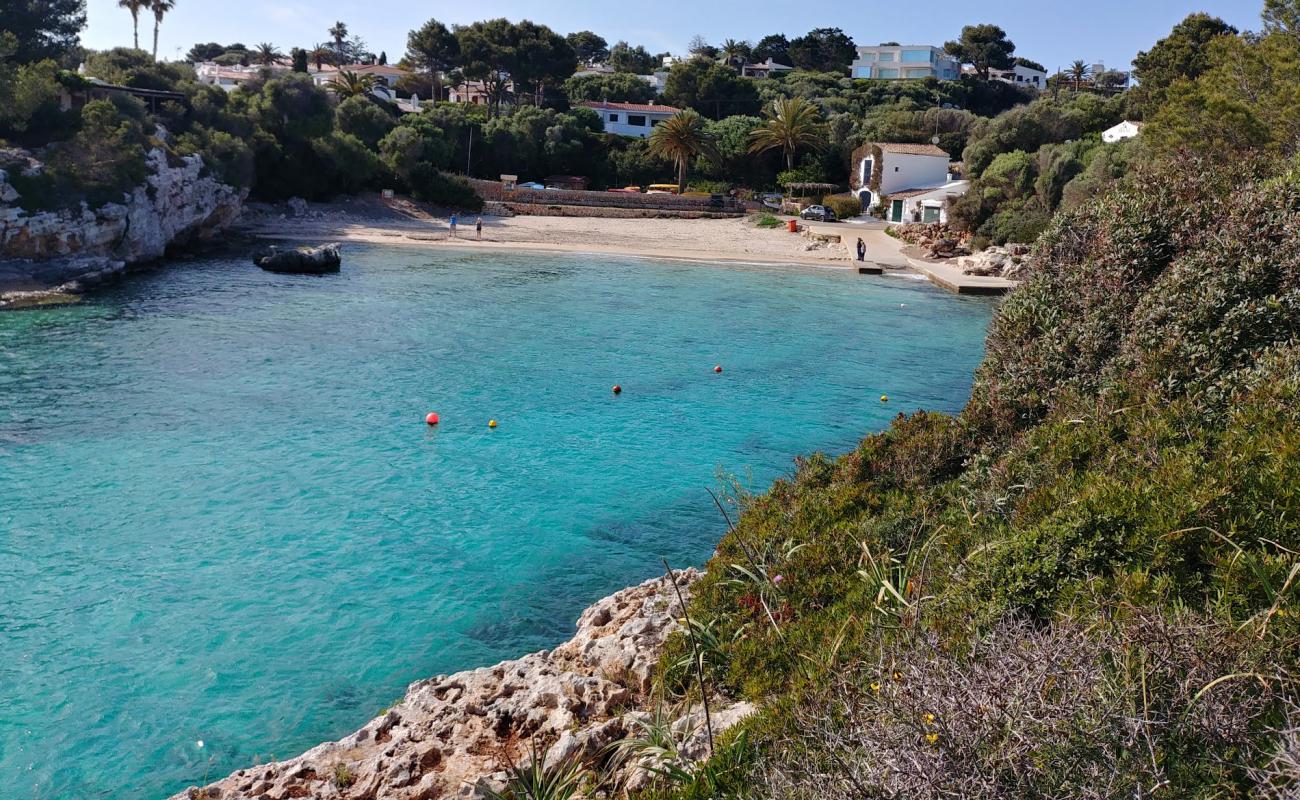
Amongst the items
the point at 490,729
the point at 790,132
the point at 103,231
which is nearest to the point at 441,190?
the point at 790,132

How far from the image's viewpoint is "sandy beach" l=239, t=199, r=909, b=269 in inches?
2157

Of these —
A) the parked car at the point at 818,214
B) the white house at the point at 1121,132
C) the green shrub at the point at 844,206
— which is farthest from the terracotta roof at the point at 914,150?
the white house at the point at 1121,132

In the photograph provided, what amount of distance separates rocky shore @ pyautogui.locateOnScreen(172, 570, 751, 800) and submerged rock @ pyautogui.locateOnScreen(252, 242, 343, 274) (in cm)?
3684

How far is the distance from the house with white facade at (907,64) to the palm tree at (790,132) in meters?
53.1

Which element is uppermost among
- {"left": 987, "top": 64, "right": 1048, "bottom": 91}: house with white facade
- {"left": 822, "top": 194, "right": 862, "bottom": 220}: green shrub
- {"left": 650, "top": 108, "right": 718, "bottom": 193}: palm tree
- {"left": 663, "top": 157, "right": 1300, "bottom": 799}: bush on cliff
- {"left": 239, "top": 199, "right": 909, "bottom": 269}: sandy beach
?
{"left": 987, "top": 64, "right": 1048, "bottom": 91}: house with white facade

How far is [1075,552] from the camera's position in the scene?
6.73 meters

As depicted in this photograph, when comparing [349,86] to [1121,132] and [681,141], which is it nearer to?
[681,141]

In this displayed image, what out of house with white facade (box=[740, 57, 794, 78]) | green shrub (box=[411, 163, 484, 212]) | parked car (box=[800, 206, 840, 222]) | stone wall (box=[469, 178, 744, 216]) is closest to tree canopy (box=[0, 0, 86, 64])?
green shrub (box=[411, 163, 484, 212])

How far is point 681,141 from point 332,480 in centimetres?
6126

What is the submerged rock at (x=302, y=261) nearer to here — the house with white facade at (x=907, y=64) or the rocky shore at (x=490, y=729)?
the rocky shore at (x=490, y=729)

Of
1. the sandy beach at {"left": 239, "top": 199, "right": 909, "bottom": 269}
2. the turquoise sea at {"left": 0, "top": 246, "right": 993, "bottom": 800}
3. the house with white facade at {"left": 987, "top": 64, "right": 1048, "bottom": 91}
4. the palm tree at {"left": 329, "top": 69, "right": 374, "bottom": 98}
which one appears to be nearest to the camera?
the turquoise sea at {"left": 0, "top": 246, "right": 993, "bottom": 800}

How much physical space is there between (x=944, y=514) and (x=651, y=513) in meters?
7.77

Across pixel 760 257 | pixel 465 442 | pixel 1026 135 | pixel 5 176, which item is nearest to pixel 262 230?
pixel 5 176

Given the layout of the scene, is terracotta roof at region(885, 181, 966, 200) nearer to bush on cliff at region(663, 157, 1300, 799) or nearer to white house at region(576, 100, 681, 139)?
white house at region(576, 100, 681, 139)
